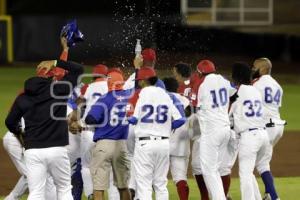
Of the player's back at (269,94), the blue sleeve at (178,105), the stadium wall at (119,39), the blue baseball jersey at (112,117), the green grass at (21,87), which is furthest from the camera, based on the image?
the stadium wall at (119,39)

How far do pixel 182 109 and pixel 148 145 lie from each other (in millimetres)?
660

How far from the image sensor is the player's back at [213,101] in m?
9.59

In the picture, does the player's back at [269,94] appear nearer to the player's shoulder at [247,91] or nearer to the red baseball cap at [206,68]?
the player's shoulder at [247,91]

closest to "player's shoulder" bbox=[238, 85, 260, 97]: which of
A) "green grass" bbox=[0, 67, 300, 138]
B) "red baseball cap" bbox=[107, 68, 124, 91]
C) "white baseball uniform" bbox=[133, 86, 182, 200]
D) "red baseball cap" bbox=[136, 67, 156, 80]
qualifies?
"white baseball uniform" bbox=[133, 86, 182, 200]

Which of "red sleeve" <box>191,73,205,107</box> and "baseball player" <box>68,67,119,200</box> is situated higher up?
"red sleeve" <box>191,73,205,107</box>

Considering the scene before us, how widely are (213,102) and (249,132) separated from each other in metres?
0.57

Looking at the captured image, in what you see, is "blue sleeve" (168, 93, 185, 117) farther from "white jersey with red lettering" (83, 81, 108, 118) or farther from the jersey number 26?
"white jersey with red lettering" (83, 81, 108, 118)

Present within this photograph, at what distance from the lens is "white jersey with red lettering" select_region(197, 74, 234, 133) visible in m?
9.60

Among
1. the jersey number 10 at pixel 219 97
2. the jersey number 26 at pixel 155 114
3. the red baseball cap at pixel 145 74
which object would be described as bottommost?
the jersey number 26 at pixel 155 114

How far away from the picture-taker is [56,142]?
27.2 feet

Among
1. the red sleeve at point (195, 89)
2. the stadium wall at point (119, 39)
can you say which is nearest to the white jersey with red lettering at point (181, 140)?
the red sleeve at point (195, 89)

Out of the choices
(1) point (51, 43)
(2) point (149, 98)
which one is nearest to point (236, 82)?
(2) point (149, 98)

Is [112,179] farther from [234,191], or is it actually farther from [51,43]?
[51,43]

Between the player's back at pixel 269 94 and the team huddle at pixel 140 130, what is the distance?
1 cm
